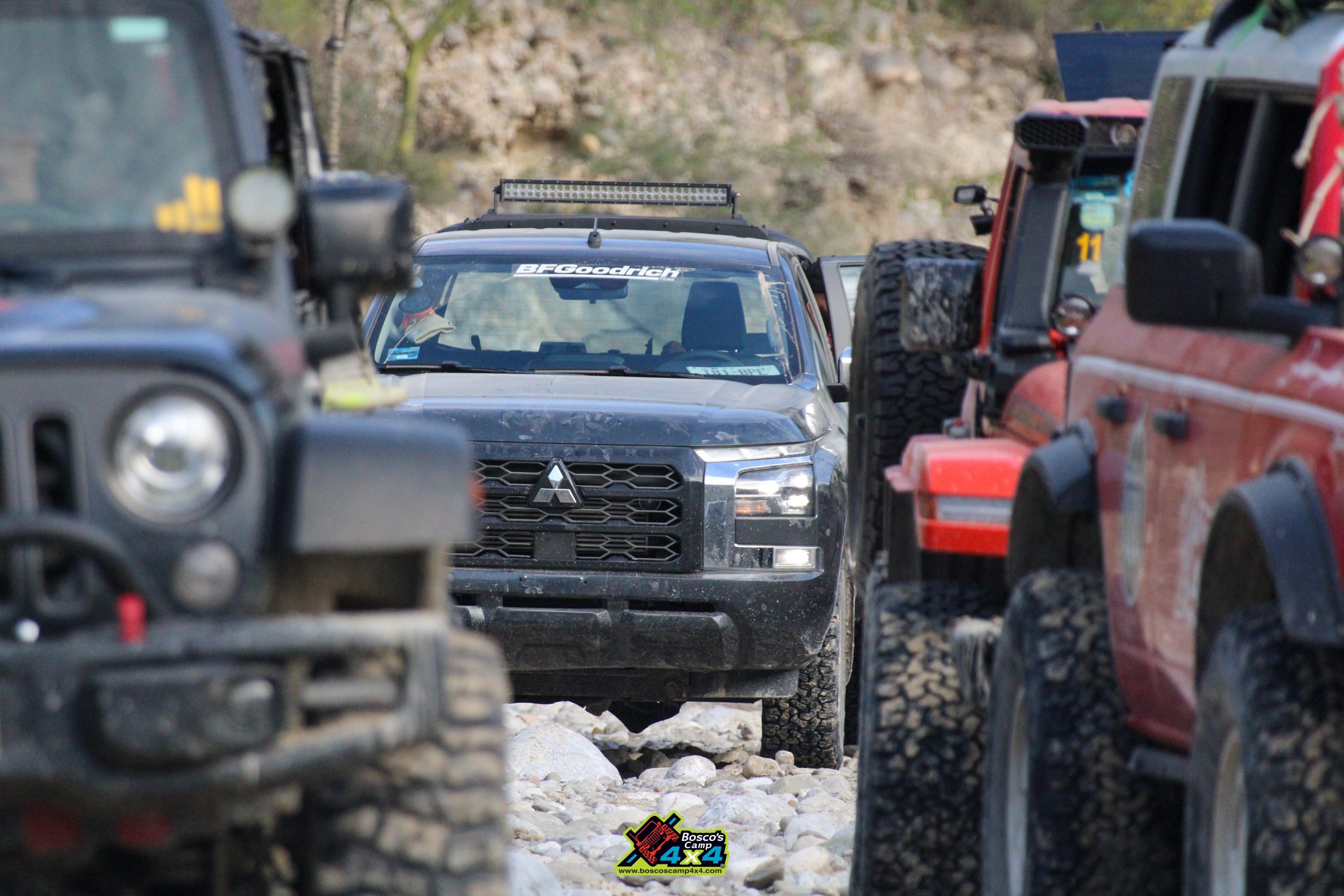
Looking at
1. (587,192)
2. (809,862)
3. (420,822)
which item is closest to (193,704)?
(420,822)

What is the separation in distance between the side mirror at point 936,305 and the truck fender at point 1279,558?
2754mm

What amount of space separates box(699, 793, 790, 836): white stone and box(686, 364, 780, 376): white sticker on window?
7.16 feet

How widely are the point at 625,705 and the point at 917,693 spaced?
5036 millimetres

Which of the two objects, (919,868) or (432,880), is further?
(919,868)

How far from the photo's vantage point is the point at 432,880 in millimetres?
3219

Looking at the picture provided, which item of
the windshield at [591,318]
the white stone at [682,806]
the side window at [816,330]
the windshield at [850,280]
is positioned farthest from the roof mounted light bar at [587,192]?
the white stone at [682,806]

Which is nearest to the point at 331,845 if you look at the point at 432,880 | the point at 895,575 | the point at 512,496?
the point at 432,880

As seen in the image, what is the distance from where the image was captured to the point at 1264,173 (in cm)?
384

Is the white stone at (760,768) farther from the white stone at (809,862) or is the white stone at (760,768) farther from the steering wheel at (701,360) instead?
the white stone at (809,862)

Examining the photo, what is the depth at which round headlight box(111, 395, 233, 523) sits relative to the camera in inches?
118

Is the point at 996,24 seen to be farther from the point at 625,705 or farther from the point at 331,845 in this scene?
the point at 331,845

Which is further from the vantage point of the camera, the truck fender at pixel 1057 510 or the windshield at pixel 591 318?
the windshield at pixel 591 318

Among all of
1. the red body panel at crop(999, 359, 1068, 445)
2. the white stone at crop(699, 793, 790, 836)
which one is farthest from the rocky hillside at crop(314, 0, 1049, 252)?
the red body panel at crop(999, 359, 1068, 445)

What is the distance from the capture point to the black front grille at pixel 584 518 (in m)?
8.05
